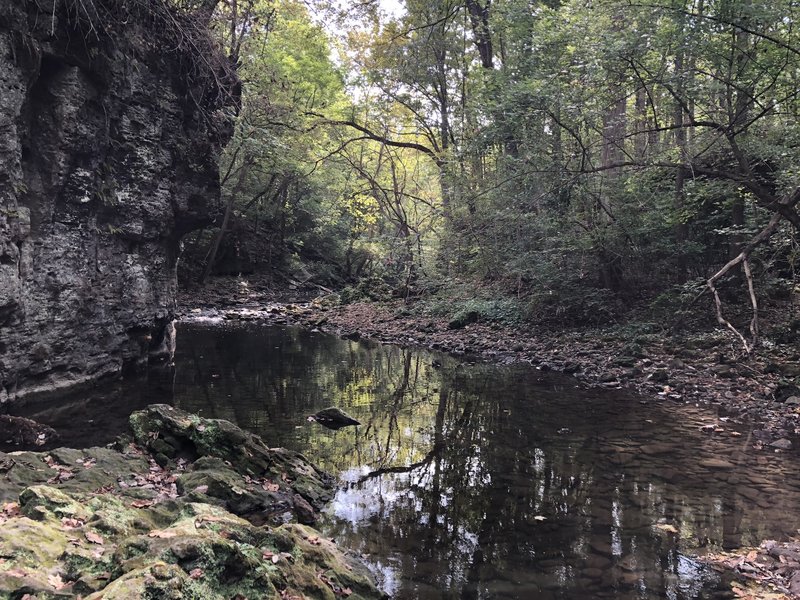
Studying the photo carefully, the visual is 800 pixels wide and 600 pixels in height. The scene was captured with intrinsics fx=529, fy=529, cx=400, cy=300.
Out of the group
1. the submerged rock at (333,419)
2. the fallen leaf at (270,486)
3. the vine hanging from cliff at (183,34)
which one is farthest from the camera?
the vine hanging from cliff at (183,34)

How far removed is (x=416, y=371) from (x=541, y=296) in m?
5.04

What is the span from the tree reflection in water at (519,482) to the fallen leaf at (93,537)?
232 centimetres

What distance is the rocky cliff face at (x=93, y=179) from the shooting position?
846 cm

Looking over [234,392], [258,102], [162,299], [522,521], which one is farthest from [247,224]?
[522,521]

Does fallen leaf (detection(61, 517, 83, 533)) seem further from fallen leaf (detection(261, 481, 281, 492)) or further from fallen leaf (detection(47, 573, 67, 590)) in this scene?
fallen leaf (detection(261, 481, 281, 492))

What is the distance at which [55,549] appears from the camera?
3.49m

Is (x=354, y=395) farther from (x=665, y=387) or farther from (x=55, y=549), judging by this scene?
(x=55, y=549)

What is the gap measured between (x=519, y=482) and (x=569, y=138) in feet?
36.7

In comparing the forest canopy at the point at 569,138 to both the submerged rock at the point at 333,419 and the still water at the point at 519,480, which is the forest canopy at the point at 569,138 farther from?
the submerged rock at the point at 333,419

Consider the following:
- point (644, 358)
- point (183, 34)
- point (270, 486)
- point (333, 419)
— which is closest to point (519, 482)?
point (270, 486)

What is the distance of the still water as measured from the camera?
4.86 metres

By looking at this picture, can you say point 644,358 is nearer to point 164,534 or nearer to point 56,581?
point 164,534

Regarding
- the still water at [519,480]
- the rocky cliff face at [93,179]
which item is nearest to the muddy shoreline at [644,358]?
the still water at [519,480]

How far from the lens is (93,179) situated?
1033 cm
